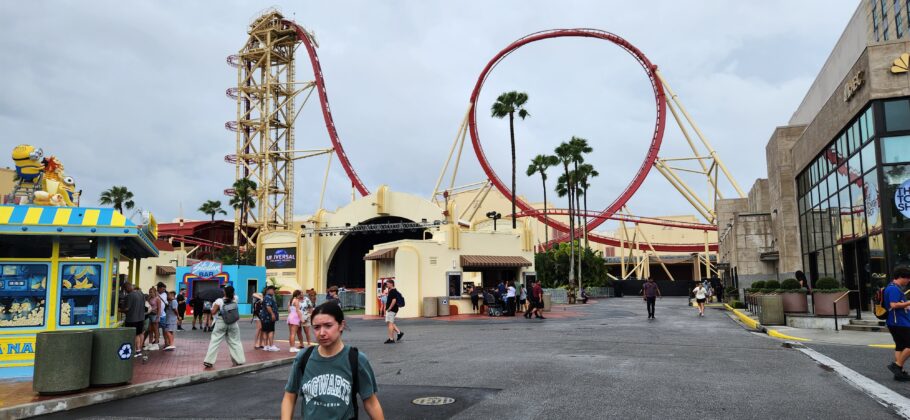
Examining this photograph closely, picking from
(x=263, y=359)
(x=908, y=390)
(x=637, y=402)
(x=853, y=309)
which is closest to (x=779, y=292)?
(x=853, y=309)

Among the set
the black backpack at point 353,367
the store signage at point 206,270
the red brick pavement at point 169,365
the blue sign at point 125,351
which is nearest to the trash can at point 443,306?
the red brick pavement at point 169,365

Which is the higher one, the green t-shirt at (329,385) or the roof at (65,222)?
the roof at (65,222)

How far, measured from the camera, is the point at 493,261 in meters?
31.2

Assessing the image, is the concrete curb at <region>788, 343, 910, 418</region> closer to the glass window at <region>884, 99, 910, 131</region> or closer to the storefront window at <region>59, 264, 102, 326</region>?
the glass window at <region>884, 99, 910, 131</region>

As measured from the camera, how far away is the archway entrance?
5078 centimetres

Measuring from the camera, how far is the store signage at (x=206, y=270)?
33.7 m

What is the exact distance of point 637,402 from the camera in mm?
7344

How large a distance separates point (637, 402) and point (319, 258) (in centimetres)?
4172

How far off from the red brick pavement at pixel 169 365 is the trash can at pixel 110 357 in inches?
6.8

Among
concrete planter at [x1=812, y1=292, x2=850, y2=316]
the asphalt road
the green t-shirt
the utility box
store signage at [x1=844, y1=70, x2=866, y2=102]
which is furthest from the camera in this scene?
the utility box

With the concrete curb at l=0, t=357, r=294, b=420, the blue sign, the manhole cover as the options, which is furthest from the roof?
the manhole cover

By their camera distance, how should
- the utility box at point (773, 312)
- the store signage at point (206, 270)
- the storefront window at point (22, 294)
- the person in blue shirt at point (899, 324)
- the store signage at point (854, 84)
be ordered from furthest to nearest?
the store signage at point (206, 270) < the utility box at point (773, 312) < the store signage at point (854, 84) < the storefront window at point (22, 294) < the person in blue shirt at point (899, 324)

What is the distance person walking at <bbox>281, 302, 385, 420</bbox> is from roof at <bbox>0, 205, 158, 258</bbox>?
29.0 ft

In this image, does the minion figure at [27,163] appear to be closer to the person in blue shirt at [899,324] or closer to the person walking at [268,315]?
the person walking at [268,315]
